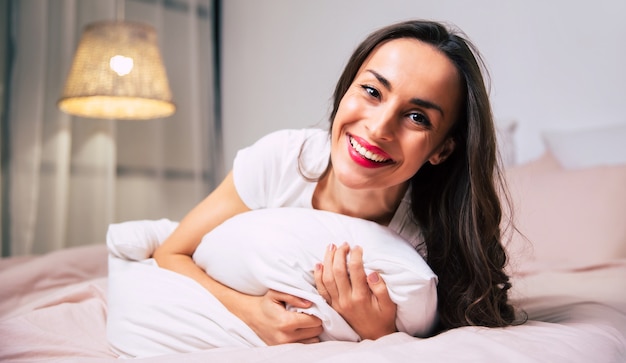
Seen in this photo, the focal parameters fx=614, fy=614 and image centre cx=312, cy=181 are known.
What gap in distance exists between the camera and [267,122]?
3.45 m

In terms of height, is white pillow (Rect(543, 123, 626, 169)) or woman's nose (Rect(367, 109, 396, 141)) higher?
woman's nose (Rect(367, 109, 396, 141))

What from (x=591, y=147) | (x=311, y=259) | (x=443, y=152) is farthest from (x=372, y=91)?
(x=591, y=147)

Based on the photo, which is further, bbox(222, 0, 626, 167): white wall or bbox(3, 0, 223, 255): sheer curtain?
bbox(3, 0, 223, 255): sheer curtain

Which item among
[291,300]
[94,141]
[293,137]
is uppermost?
[293,137]

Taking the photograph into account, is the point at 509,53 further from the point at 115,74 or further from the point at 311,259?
the point at 311,259

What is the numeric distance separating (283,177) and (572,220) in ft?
3.38

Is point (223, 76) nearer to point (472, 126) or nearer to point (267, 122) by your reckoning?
point (267, 122)

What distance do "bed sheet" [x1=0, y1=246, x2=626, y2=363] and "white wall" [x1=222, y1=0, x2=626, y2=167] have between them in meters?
0.94

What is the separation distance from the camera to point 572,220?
1.87 metres

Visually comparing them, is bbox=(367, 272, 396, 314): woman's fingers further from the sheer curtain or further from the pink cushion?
the sheer curtain

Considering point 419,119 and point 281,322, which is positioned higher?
point 419,119

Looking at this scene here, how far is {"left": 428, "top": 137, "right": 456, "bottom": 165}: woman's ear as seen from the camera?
120cm

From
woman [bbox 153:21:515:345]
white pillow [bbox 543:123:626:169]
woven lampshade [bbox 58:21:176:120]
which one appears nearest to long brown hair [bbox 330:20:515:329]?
woman [bbox 153:21:515:345]

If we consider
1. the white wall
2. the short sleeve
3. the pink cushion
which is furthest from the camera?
the white wall
